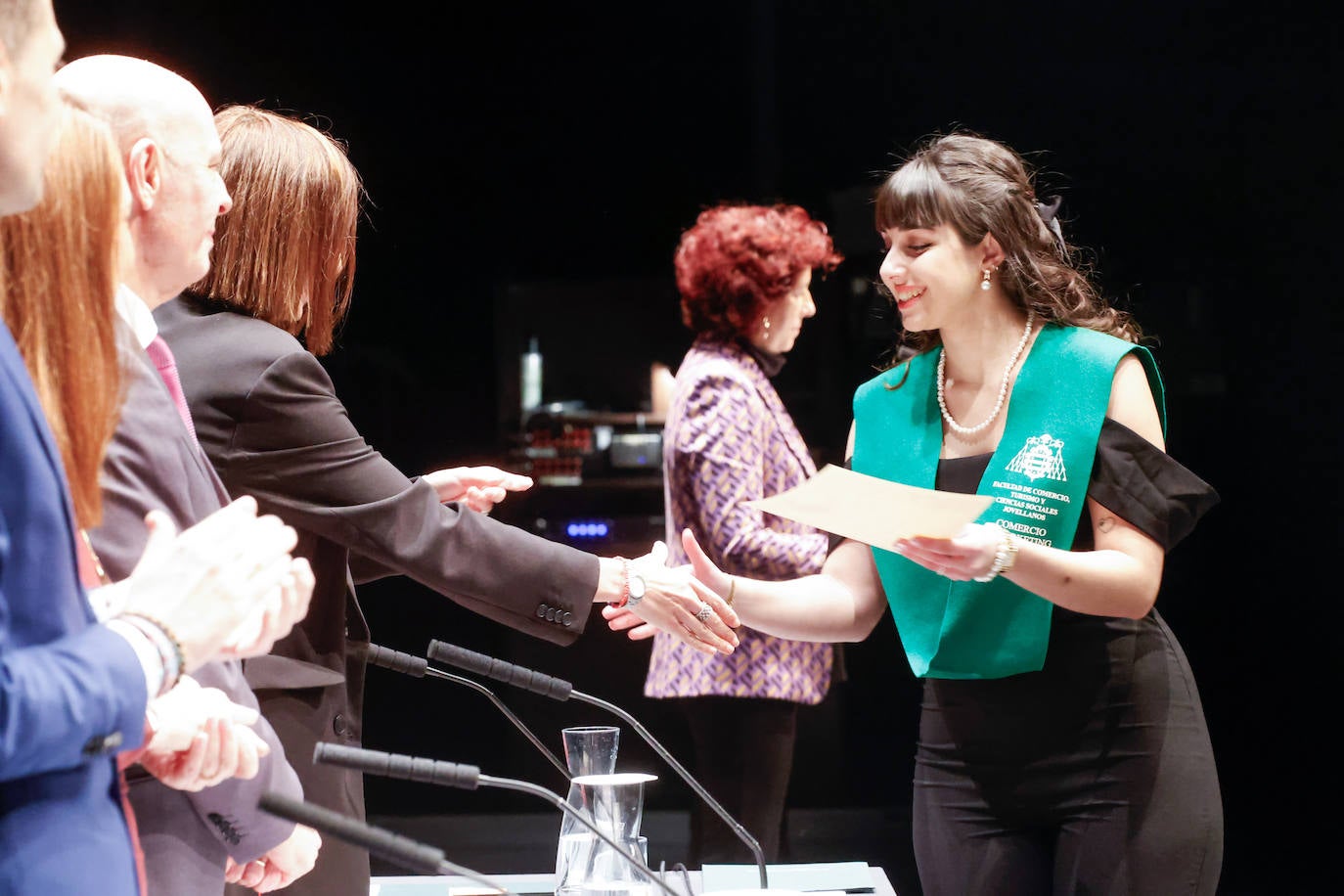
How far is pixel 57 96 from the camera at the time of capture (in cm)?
84

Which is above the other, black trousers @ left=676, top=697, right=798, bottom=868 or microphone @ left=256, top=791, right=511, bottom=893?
microphone @ left=256, top=791, right=511, bottom=893

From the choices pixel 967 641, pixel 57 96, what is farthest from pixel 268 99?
pixel 57 96

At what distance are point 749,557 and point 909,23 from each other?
210cm

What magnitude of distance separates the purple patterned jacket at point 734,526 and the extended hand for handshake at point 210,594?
178 cm

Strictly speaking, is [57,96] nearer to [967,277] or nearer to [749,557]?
[967,277]

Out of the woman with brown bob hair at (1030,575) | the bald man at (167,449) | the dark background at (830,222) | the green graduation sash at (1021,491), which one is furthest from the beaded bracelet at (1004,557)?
the dark background at (830,222)

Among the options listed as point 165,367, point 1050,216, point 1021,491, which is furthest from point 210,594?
point 1050,216

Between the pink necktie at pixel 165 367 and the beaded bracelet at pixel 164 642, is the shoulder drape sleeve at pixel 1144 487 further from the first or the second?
the beaded bracelet at pixel 164 642

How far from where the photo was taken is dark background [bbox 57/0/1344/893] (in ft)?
13.0

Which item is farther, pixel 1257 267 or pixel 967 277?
pixel 1257 267

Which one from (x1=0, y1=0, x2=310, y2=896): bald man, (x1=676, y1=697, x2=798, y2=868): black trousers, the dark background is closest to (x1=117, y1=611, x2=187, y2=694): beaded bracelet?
(x1=0, y1=0, x2=310, y2=896): bald man

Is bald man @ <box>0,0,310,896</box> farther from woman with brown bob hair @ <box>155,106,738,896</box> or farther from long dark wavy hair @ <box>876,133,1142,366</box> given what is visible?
long dark wavy hair @ <box>876,133,1142,366</box>

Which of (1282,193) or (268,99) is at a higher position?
(268,99)

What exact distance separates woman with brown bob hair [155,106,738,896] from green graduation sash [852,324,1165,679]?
0.44m
